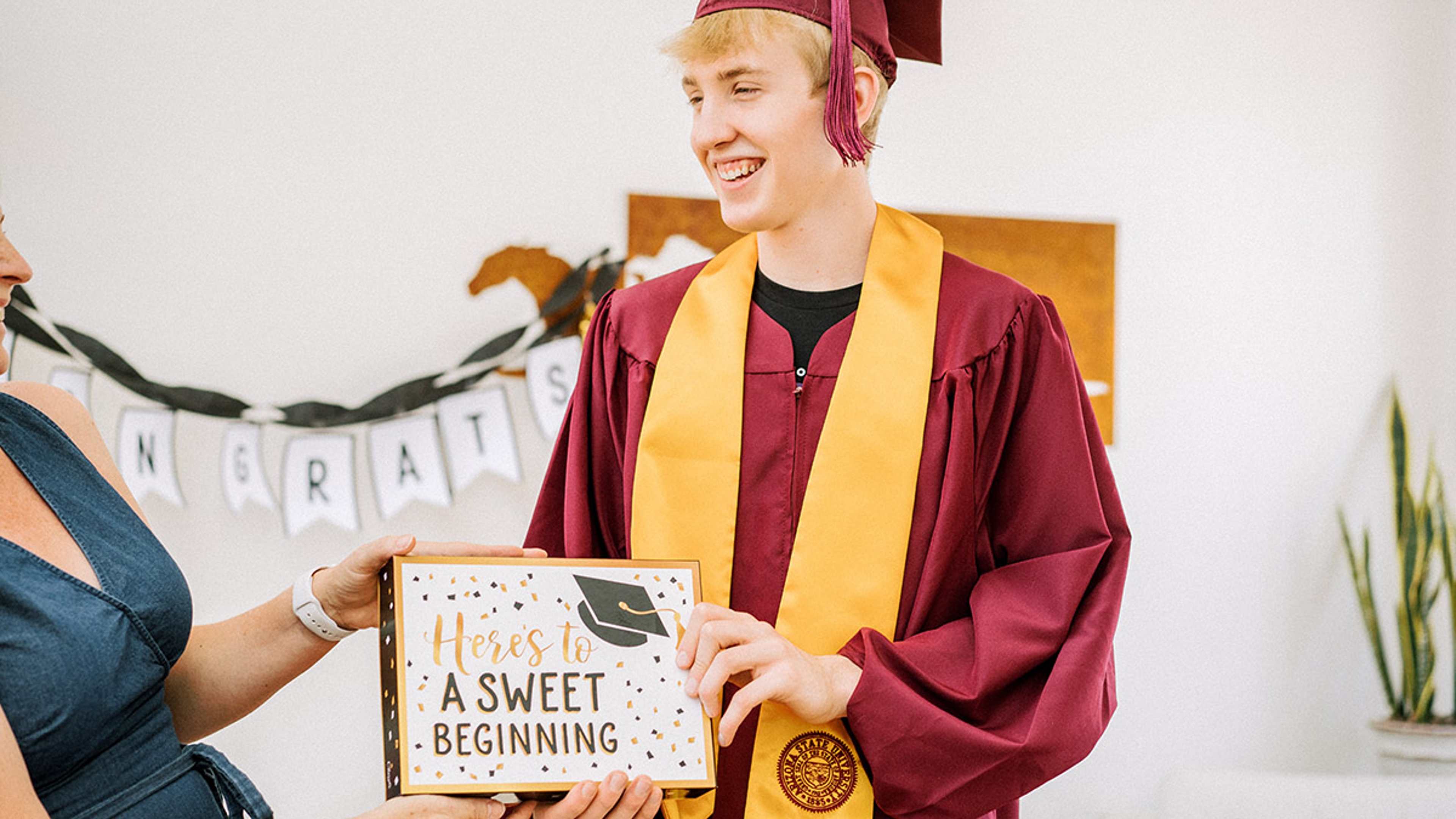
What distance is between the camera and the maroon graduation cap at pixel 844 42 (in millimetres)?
1432

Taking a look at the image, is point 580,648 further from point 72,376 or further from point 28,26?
point 28,26

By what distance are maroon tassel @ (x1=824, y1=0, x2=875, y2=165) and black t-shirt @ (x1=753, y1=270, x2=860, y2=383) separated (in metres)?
0.20

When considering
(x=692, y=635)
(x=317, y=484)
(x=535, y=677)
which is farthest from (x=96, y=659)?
(x=317, y=484)

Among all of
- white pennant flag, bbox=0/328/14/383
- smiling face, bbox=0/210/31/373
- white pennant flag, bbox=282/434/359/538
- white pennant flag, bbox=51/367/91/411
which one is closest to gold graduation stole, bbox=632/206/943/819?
smiling face, bbox=0/210/31/373

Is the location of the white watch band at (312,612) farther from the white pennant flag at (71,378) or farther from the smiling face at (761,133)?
the white pennant flag at (71,378)

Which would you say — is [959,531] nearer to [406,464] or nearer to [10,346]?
[406,464]

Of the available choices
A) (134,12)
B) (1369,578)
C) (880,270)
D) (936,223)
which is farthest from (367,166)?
(1369,578)

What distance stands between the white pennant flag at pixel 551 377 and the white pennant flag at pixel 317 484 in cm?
49

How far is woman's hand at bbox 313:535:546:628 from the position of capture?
1350 mm

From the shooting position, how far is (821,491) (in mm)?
1436

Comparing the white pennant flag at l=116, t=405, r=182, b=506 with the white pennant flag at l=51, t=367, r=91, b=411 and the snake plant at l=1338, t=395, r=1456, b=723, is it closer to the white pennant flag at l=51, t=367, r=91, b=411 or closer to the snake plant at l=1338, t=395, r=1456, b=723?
the white pennant flag at l=51, t=367, r=91, b=411

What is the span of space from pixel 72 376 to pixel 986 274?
2377mm

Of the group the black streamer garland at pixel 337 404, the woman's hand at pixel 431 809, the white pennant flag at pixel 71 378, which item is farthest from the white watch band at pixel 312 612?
the white pennant flag at pixel 71 378

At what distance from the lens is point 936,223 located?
325cm
